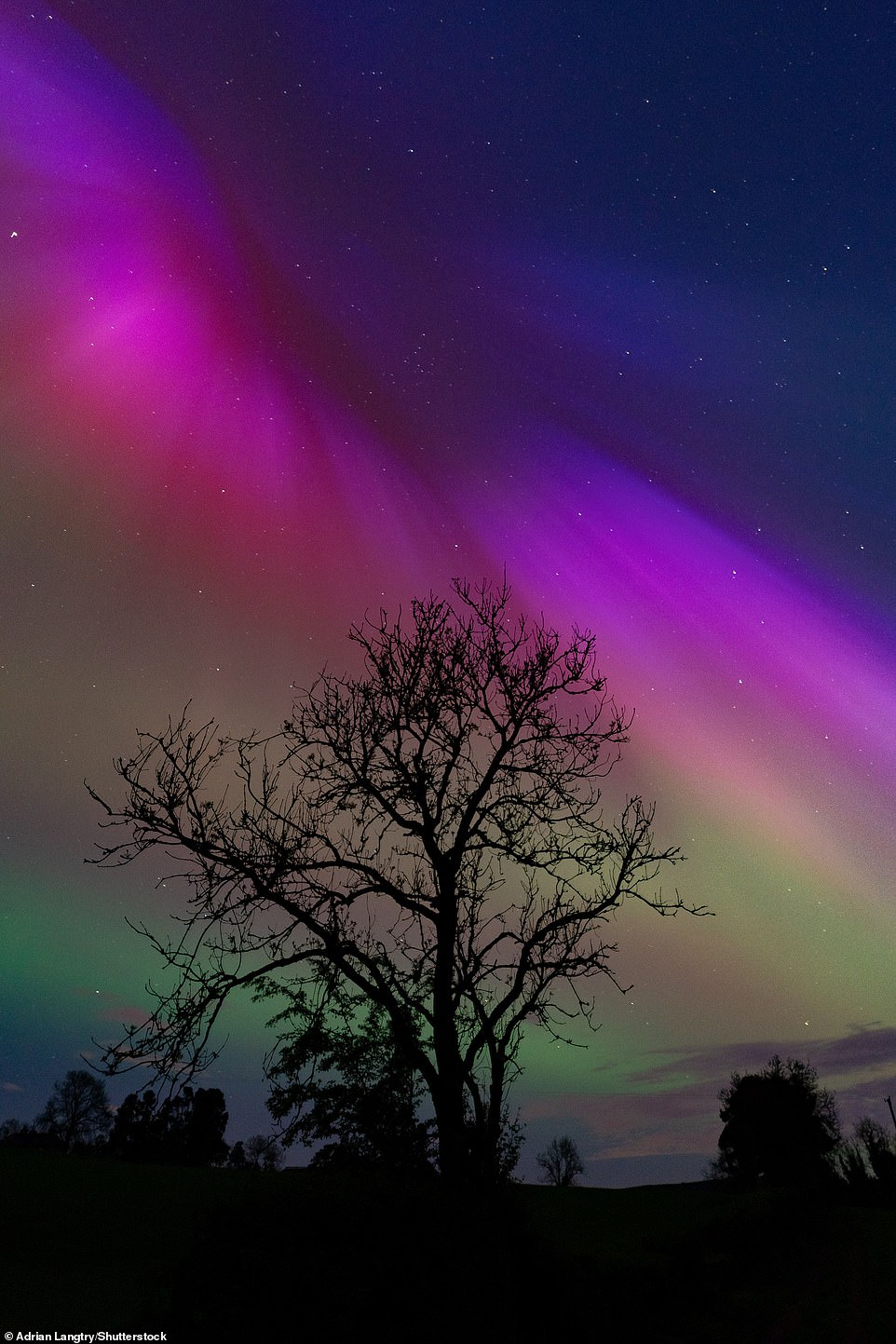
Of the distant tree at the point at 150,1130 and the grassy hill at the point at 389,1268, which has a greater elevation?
the distant tree at the point at 150,1130

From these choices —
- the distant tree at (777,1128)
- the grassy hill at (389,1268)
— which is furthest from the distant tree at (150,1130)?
the distant tree at (777,1128)

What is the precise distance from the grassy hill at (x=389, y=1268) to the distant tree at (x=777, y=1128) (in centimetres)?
3269

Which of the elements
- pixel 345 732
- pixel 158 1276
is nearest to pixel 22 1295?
pixel 158 1276

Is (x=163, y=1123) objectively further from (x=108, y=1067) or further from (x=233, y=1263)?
(x=233, y=1263)

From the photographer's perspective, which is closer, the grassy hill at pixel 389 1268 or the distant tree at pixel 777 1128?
the grassy hill at pixel 389 1268

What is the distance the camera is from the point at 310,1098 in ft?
48.0

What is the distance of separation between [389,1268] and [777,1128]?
65.8 m

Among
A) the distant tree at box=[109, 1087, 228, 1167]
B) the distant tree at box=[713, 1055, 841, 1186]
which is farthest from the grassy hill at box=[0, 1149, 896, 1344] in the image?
the distant tree at box=[713, 1055, 841, 1186]

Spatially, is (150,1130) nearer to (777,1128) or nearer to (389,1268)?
(389,1268)

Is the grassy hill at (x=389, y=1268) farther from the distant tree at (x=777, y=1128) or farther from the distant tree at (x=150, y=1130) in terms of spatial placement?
the distant tree at (x=777, y=1128)

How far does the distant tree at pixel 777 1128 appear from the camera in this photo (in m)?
61.2

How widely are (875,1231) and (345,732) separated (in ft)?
131

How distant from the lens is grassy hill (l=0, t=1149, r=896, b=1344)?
10.5 m

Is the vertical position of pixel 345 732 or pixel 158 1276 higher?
pixel 345 732
